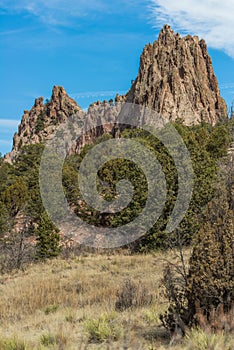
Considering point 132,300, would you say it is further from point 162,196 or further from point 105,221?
point 105,221

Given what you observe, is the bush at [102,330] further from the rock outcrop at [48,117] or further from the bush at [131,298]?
Answer: the rock outcrop at [48,117]

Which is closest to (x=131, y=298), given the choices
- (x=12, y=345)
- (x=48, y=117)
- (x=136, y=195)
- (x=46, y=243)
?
(x=12, y=345)

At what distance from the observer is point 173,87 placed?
322ft

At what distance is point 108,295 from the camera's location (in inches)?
394

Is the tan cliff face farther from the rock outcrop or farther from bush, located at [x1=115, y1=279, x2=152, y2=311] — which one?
bush, located at [x1=115, y1=279, x2=152, y2=311]

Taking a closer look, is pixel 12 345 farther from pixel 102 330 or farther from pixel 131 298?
pixel 131 298

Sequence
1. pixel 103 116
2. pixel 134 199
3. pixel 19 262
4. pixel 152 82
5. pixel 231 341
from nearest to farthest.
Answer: pixel 231 341, pixel 19 262, pixel 134 199, pixel 152 82, pixel 103 116

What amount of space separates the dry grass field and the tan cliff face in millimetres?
77451

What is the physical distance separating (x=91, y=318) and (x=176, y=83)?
95.9 m

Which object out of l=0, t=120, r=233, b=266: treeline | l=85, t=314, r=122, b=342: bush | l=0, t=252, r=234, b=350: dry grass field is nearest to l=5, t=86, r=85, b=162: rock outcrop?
l=0, t=120, r=233, b=266: treeline

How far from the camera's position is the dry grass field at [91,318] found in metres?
5.30

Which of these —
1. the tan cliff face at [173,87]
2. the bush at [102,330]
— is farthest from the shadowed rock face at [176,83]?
the bush at [102,330]

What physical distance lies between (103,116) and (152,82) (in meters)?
19.4

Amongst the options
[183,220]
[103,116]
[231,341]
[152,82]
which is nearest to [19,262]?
[183,220]
